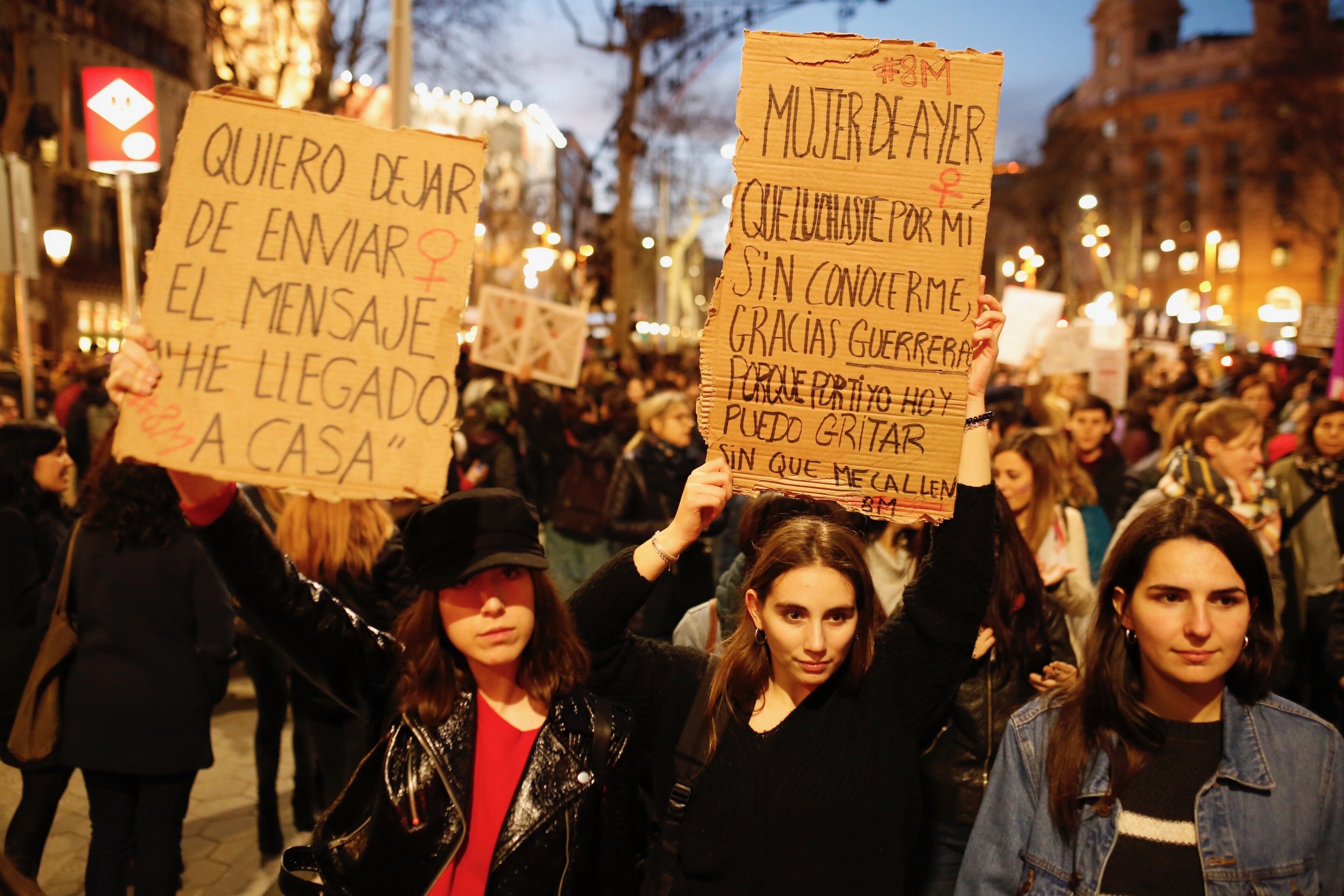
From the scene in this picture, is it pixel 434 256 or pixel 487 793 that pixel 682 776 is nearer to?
pixel 487 793

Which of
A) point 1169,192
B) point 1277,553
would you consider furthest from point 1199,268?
point 1277,553

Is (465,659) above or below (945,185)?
below

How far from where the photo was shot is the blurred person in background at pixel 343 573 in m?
4.42

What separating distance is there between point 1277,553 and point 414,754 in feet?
16.7

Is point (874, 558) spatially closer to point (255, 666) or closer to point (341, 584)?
point (341, 584)

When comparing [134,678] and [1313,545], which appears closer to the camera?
[134,678]

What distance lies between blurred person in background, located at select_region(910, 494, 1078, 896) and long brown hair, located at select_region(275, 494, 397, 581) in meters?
2.48

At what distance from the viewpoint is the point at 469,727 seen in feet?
7.91

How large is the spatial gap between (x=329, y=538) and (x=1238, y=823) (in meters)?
3.46

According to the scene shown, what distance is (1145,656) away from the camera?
240 centimetres

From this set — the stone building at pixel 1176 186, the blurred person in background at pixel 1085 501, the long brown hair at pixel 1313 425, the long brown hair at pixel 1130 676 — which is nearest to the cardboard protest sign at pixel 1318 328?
the long brown hair at pixel 1313 425

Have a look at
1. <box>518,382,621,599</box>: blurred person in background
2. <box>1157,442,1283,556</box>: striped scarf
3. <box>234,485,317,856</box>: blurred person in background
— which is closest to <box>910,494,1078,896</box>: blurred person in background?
<box>1157,442,1283,556</box>: striped scarf

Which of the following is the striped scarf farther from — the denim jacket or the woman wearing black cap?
the woman wearing black cap

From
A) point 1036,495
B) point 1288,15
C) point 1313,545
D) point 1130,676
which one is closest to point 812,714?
point 1130,676
